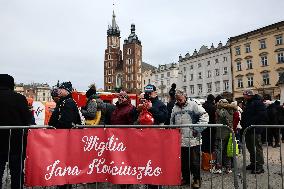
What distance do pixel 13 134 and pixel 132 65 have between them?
10696 cm

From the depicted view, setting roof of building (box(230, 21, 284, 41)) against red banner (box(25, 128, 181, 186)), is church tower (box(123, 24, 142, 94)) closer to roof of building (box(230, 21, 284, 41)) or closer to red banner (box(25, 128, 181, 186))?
roof of building (box(230, 21, 284, 41))

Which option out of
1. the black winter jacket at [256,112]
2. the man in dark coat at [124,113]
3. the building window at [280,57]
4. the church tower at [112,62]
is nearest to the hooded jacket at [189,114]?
the man in dark coat at [124,113]

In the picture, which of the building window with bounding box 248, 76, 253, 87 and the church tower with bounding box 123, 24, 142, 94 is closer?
the building window with bounding box 248, 76, 253, 87

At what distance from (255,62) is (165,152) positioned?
50170 millimetres

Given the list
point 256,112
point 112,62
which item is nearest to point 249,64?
point 256,112

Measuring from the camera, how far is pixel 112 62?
119500 millimetres

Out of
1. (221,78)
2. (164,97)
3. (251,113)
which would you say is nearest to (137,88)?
(164,97)

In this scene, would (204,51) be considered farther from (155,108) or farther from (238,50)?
(155,108)

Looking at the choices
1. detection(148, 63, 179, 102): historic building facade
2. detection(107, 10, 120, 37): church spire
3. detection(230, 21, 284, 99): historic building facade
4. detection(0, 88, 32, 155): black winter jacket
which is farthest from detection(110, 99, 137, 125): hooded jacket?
detection(107, 10, 120, 37): church spire

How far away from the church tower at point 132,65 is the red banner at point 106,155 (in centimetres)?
10287

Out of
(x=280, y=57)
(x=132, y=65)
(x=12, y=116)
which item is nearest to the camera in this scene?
(x=12, y=116)

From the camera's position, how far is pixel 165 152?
477 centimetres

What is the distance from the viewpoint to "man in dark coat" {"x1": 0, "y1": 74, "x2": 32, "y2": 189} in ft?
16.7

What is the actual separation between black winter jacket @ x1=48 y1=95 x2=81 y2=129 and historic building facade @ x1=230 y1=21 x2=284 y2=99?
45.1 m
